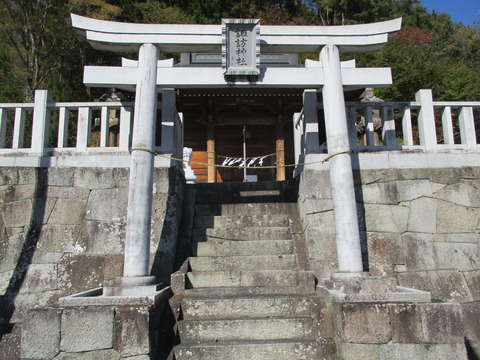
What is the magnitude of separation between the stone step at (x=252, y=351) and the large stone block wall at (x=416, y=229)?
1.25m

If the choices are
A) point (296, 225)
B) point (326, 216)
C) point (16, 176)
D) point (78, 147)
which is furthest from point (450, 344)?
point (16, 176)

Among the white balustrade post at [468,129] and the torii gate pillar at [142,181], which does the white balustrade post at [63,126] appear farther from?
the white balustrade post at [468,129]

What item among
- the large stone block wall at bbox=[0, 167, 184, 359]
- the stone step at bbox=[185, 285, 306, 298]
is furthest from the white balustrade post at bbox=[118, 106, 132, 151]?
the stone step at bbox=[185, 285, 306, 298]

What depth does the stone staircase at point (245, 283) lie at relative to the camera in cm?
363

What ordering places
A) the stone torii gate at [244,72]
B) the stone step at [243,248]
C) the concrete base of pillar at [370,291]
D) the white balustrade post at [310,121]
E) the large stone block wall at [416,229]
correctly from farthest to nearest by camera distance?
the white balustrade post at [310,121] < the stone step at [243,248] < the large stone block wall at [416,229] < the stone torii gate at [244,72] < the concrete base of pillar at [370,291]

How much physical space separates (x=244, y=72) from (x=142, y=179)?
197 cm

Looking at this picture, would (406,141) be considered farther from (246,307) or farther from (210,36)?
(246,307)

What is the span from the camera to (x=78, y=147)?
211 inches

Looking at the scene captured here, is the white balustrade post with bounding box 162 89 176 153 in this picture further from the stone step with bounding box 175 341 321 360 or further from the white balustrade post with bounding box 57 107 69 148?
the stone step with bounding box 175 341 321 360

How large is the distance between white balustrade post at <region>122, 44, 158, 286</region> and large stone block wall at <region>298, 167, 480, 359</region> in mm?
2248

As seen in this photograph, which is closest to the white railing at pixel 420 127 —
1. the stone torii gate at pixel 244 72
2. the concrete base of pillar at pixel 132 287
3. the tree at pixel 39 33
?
the stone torii gate at pixel 244 72

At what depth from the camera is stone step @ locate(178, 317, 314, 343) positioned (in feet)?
12.4

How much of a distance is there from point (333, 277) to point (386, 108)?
10.00 feet

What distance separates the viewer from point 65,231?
16.3 ft
